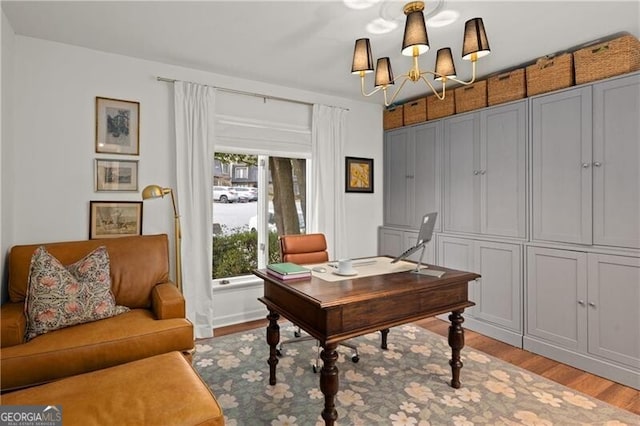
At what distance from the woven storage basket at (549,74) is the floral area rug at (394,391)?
2.32 meters

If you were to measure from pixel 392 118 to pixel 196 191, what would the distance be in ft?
8.57

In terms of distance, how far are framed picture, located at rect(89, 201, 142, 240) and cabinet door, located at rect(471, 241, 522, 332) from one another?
129 inches

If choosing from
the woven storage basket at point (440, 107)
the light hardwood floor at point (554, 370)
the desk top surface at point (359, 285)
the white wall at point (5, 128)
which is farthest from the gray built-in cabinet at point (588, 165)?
the white wall at point (5, 128)

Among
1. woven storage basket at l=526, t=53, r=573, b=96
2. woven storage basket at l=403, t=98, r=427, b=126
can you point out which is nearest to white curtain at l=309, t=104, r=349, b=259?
woven storage basket at l=403, t=98, r=427, b=126

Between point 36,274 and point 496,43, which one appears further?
point 496,43

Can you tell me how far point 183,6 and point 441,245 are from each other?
3220mm

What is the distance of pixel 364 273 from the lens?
90.8 inches

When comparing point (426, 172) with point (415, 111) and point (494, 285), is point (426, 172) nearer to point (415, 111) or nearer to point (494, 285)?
point (415, 111)

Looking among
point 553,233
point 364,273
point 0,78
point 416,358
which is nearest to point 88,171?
point 0,78

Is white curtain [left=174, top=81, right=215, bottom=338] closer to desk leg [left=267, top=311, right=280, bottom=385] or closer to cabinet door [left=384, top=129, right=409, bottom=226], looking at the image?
desk leg [left=267, top=311, right=280, bottom=385]

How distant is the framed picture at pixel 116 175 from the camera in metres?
2.91

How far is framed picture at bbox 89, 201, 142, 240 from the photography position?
114 inches

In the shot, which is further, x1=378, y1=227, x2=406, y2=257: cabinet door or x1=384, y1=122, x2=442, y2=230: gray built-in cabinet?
x1=378, y1=227, x2=406, y2=257: cabinet door

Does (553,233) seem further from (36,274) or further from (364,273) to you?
(36,274)
